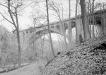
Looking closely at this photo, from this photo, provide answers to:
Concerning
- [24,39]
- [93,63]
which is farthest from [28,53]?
[93,63]

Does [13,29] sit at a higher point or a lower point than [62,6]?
lower

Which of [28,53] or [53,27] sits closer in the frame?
[53,27]

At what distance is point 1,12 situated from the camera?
14000 mm

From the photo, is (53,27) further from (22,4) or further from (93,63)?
(93,63)

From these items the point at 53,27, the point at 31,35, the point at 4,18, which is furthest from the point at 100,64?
the point at 31,35

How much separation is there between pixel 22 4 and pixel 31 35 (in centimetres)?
1544

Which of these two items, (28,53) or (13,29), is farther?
(28,53)

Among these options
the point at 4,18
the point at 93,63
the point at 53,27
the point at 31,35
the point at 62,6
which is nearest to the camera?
the point at 93,63

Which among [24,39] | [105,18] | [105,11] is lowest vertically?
[24,39]

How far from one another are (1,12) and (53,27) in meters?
15.0

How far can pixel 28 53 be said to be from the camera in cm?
3016

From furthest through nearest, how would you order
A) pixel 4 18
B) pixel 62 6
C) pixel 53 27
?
pixel 53 27, pixel 62 6, pixel 4 18

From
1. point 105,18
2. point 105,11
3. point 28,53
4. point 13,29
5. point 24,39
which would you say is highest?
point 105,11

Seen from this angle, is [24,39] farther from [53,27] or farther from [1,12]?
[1,12]
